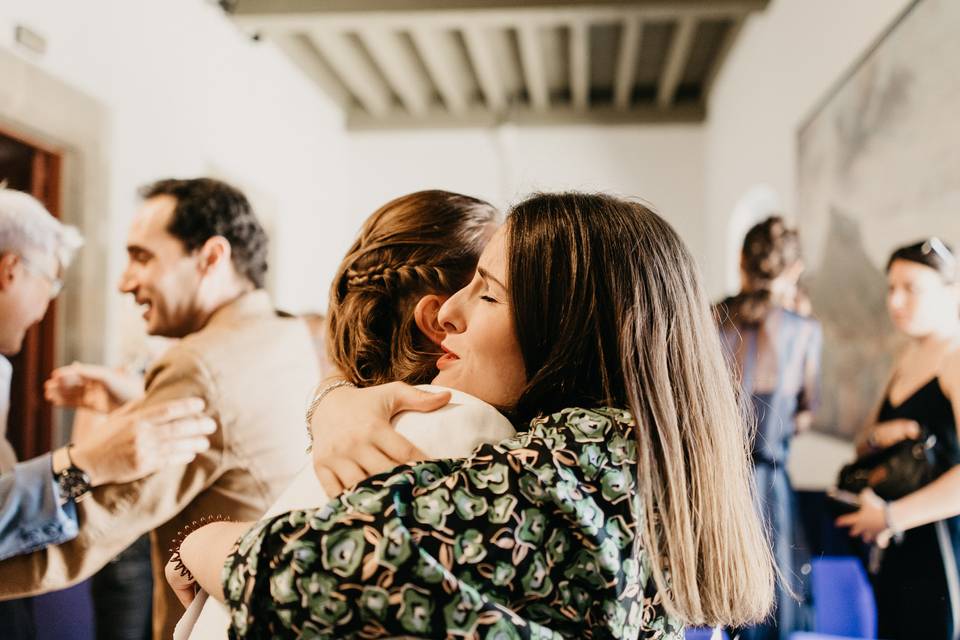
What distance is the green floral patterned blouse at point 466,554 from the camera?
0.76m

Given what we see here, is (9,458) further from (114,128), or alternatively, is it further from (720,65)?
(720,65)

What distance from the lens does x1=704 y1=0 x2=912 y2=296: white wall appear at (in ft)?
10.7

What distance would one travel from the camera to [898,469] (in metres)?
1.98

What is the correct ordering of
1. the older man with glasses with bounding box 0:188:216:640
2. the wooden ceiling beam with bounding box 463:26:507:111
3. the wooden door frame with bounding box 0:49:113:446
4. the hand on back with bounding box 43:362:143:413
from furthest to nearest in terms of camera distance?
the wooden ceiling beam with bounding box 463:26:507:111
the wooden door frame with bounding box 0:49:113:446
the hand on back with bounding box 43:362:143:413
the older man with glasses with bounding box 0:188:216:640

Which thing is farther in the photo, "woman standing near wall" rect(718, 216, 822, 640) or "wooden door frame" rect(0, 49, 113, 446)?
"woman standing near wall" rect(718, 216, 822, 640)

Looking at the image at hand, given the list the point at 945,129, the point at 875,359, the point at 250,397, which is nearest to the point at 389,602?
the point at 250,397

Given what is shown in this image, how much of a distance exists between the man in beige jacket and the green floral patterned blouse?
729 millimetres

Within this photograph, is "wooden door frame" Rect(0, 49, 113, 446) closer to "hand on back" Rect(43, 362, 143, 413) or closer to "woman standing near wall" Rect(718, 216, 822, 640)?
"hand on back" Rect(43, 362, 143, 413)

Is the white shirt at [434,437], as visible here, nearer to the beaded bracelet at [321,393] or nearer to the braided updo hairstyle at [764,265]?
the beaded bracelet at [321,393]

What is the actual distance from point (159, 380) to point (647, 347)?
1.09m

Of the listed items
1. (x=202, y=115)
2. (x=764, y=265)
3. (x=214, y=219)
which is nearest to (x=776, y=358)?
(x=764, y=265)

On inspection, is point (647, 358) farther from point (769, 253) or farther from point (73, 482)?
point (769, 253)

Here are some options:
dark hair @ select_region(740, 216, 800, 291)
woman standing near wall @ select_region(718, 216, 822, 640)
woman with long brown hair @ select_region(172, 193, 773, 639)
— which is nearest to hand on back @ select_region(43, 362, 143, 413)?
woman with long brown hair @ select_region(172, 193, 773, 639)

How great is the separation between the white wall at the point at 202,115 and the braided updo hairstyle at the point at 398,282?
4.49 feet
